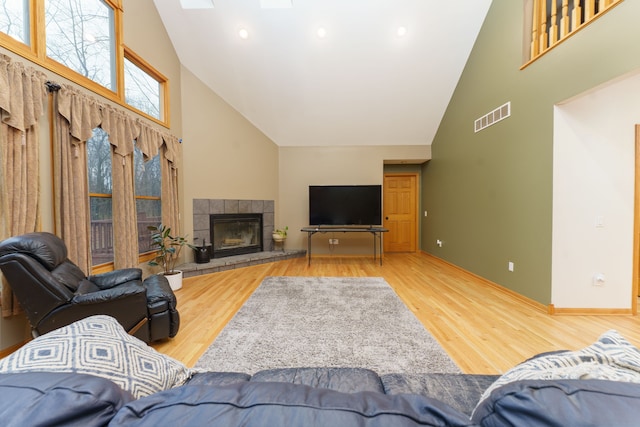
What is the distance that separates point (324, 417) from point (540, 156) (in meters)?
3.60

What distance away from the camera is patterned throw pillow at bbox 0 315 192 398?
2.14 feet

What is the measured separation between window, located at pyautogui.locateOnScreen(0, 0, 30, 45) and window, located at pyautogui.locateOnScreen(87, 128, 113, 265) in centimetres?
91

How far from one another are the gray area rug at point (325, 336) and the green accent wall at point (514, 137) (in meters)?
1.67

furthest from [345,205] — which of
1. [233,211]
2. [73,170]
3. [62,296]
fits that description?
[62,296]

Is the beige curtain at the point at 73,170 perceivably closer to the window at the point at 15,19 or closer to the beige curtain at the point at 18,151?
the beige curtain at the point at 18,151

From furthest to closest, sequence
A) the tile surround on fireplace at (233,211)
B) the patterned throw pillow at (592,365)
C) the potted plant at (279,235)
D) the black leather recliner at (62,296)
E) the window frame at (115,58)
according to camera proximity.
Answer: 1. the potted plant at (279,235)
2. the tile surround on fireplace at (233,211)
3. the window frame at (115,58)
4. the black leather recliner at (62,296)
5. the patterned throw pillow at (592,365)

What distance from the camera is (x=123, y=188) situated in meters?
3.03

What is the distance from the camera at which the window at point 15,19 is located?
Result: 2043mm

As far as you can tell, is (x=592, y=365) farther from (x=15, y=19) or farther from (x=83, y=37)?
(x=83, y=37)

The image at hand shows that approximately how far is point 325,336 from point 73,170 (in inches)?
117

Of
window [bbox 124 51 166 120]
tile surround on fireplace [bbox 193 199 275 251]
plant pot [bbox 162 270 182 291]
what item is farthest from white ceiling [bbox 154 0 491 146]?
plant pot [bbox 162 270 182 291]

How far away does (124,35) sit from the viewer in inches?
125

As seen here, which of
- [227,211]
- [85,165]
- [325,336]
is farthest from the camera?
[227,211]

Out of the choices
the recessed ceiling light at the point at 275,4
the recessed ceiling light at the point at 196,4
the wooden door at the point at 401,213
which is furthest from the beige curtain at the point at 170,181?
the wooden door at the point at 401,213
